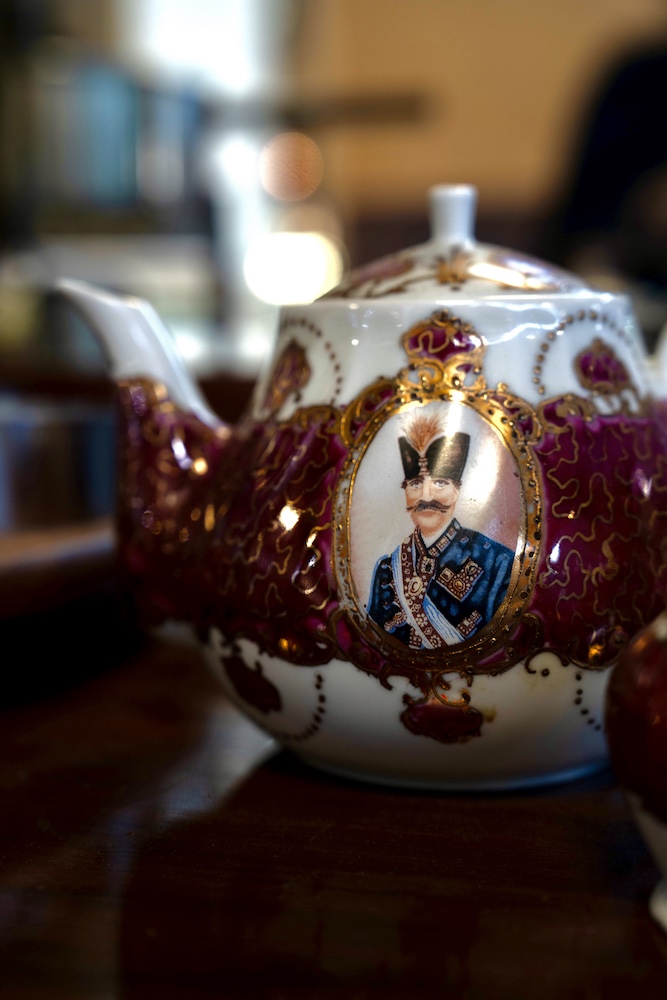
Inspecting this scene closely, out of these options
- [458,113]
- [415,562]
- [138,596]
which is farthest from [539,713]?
[458,113]

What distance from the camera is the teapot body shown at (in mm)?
361

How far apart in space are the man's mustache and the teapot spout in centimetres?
14

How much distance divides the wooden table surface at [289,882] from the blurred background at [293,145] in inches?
49.0

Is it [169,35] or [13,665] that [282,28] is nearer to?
[169,35]

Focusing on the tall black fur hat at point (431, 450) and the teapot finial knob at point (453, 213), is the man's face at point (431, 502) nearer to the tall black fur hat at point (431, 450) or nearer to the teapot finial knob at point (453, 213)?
the tall black fur hat at point (431, 450)

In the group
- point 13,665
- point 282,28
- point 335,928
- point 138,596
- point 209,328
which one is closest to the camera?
point 335,928

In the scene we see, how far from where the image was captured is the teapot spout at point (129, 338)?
0.48 meters

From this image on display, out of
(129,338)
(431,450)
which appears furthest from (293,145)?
(431,450)

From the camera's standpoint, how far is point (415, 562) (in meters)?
0.36

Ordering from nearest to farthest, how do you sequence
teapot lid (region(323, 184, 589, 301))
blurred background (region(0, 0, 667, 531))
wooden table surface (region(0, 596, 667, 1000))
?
1. wooden table surface (region(0, 596, 667, 1000))
2. teapot lid (region(323, 184, 589, 301))
3. blurred background (region(0, 0, 667, 531))

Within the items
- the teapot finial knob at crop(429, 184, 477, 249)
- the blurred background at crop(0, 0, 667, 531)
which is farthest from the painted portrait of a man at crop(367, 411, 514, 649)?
the blurred background at crop(0, 0, 667, 531)

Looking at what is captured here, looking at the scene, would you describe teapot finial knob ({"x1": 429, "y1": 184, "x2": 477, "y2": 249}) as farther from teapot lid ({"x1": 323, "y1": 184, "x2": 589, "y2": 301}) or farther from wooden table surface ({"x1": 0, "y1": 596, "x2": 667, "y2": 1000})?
wooden table surface ({"x1": 0, "y1": 596, "x2": 667, "y2": 1000})

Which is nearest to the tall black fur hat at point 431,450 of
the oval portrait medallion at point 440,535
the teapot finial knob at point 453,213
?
the oval portrait medallion at point 440,535

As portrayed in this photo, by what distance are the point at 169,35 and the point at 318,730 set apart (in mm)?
3456
